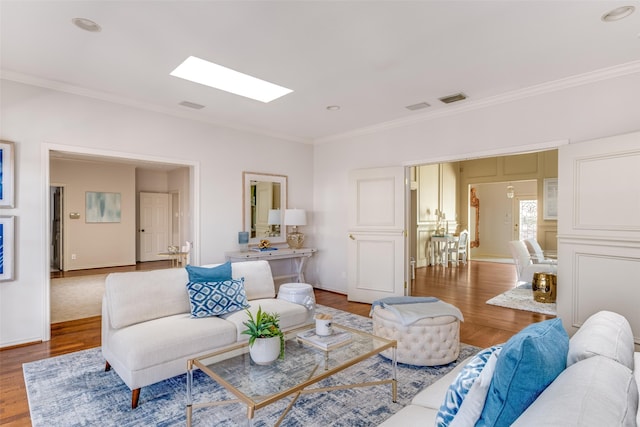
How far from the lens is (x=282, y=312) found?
3072mm

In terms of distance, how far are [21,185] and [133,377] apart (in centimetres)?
253

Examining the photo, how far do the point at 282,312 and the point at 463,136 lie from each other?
307 centimetres

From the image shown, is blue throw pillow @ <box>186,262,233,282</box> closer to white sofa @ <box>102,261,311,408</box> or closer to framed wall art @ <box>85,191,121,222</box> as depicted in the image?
white sofa @ <box>102,261,311,408</box>

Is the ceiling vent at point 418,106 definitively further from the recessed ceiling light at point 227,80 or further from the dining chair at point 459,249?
the dining chair at point 459,249

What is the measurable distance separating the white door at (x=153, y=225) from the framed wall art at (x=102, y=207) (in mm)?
803

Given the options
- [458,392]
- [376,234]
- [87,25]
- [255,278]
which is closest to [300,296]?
[255,278]

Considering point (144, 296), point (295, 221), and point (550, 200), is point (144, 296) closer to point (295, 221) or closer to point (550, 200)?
point (295, 221)

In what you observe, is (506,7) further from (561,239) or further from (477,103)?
(561,239)

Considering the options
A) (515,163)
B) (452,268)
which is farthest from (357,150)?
(515,163)

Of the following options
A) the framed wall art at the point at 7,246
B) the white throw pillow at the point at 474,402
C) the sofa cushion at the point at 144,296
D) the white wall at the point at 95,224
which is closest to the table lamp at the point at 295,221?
the sofa cushion at the point at 144,296

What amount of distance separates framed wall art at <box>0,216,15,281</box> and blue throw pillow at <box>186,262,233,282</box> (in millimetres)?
1832

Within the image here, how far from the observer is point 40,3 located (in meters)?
2.25

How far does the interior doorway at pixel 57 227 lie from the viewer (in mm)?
7689

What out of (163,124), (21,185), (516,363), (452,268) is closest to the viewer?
(516,363)
